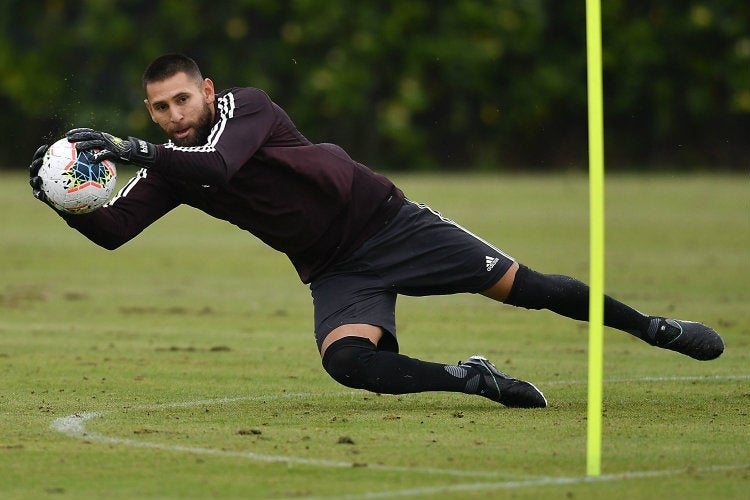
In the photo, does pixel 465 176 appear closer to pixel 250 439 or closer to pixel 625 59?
pixel 625 59

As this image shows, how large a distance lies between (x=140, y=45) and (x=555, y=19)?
11.9 m

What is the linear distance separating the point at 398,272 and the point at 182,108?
1.58m

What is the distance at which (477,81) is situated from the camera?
1604 inches

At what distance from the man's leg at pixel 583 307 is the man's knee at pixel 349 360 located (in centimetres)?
90

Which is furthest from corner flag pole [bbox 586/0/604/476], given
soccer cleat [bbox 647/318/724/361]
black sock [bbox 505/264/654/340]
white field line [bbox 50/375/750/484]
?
soccer cleat [bbox 647/318/724/361]

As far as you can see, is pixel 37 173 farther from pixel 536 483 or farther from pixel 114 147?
pixel 536 483

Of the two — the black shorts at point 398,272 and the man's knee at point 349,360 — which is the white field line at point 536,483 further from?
the black shorts at point 398,272

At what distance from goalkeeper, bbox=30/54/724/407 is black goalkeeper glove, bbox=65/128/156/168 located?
190mm

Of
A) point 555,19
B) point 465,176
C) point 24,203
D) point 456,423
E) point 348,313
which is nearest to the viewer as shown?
point 456,423

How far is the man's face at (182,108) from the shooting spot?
7.87 meters

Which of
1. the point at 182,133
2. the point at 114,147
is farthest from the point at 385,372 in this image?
the point at 114,147

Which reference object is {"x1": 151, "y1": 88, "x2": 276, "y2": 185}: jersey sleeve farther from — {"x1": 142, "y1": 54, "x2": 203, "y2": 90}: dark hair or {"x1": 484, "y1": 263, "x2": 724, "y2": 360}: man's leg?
{"x1": 484, "y1": 263, "x2": 724, "y2": 360}: man's leg

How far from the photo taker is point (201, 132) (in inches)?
314

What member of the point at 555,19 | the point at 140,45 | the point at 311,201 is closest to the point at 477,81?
the point at 555,19
